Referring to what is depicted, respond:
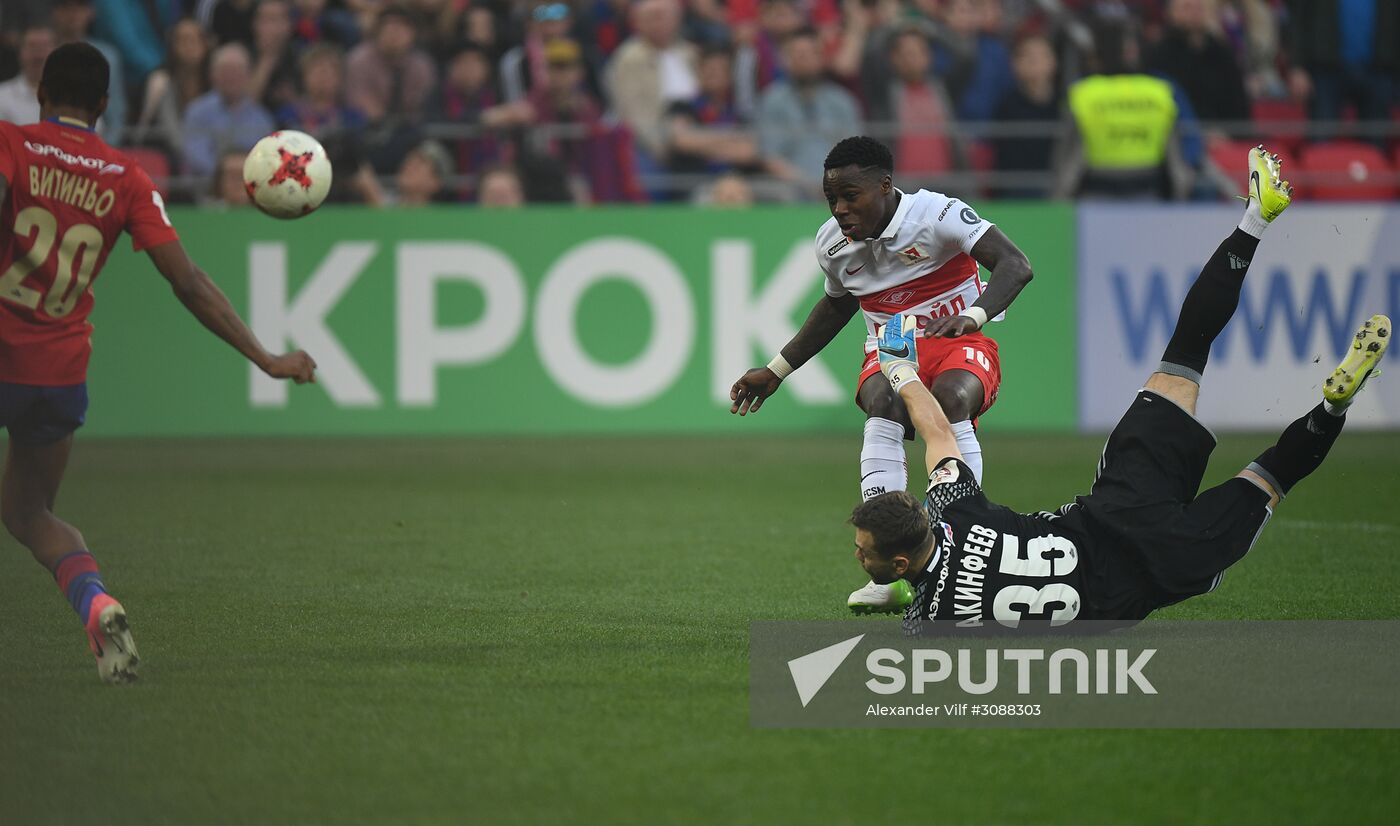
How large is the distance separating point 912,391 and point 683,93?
415 inches

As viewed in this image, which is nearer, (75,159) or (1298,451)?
(75,159)

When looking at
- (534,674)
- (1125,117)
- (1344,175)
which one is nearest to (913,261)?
(534,674)

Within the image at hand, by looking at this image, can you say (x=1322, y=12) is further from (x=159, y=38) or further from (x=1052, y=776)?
(x=1052, y=776)

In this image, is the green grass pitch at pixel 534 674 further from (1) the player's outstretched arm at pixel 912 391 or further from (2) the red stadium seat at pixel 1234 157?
(2) the red stadium seat at pixel 1234 157

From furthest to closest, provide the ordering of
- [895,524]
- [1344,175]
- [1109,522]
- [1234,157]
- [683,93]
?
[683,93]
[1234,157]
[1344,175]
[1109,522]
[895,524]

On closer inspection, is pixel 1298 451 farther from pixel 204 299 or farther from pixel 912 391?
pixel 204 299

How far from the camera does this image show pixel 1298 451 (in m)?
6.95

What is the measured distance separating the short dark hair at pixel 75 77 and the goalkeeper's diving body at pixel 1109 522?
304cm

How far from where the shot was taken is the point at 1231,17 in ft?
61.6

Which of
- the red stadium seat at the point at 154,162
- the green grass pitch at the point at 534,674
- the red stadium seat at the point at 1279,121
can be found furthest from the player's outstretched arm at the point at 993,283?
the red stadium seat at the point at 1279,121

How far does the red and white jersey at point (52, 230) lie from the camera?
6.32 m

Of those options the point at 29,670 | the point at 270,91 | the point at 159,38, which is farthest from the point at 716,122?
the point at 29,670

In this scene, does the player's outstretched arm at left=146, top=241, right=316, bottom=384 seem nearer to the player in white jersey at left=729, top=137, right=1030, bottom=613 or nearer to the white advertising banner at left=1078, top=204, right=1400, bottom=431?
the player in white jersey at left=729, top=137, right=1030, bottom=613

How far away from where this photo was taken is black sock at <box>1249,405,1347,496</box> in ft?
22.8
